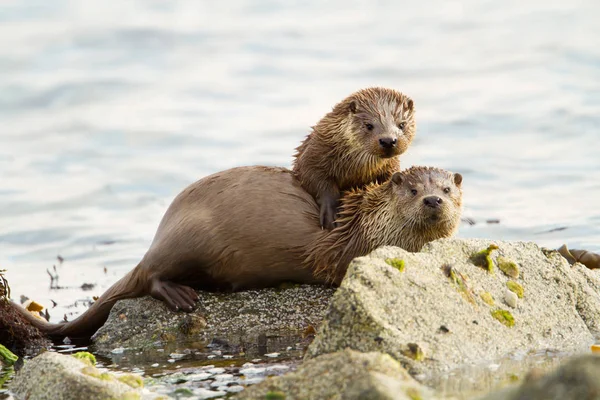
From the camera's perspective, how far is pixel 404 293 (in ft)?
15.5

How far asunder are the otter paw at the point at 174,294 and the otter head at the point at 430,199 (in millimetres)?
1258

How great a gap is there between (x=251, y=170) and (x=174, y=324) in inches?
39.2

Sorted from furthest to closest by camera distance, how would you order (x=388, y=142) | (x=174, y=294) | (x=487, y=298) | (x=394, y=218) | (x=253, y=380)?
(x=174, y=294) → (x=388, y=142) → (x=394, y=218) → (x=487, y=298) → (x=253, y=380)

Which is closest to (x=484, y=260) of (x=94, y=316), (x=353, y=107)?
(x=353, y=107)

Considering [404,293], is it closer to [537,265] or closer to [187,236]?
[537,265]

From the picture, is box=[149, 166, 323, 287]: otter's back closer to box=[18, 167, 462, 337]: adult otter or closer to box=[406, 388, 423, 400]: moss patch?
box=[18, 167, 462, 337]: adult otter

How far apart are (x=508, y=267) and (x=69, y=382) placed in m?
2.14

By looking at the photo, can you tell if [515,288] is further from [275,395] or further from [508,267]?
[275,395]

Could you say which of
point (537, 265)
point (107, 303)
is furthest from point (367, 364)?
point (107, 303)

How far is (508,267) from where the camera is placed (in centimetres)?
539

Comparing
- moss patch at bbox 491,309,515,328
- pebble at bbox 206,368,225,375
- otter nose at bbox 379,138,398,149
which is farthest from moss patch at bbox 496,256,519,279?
pebble at bbox 206,368,225,375

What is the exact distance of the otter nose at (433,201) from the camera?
5.71 metres

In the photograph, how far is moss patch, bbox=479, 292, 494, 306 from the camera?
→ 507 cm

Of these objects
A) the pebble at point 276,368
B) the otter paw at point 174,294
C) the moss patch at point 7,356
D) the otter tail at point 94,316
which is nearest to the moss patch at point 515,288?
the pebble at point 276,368
